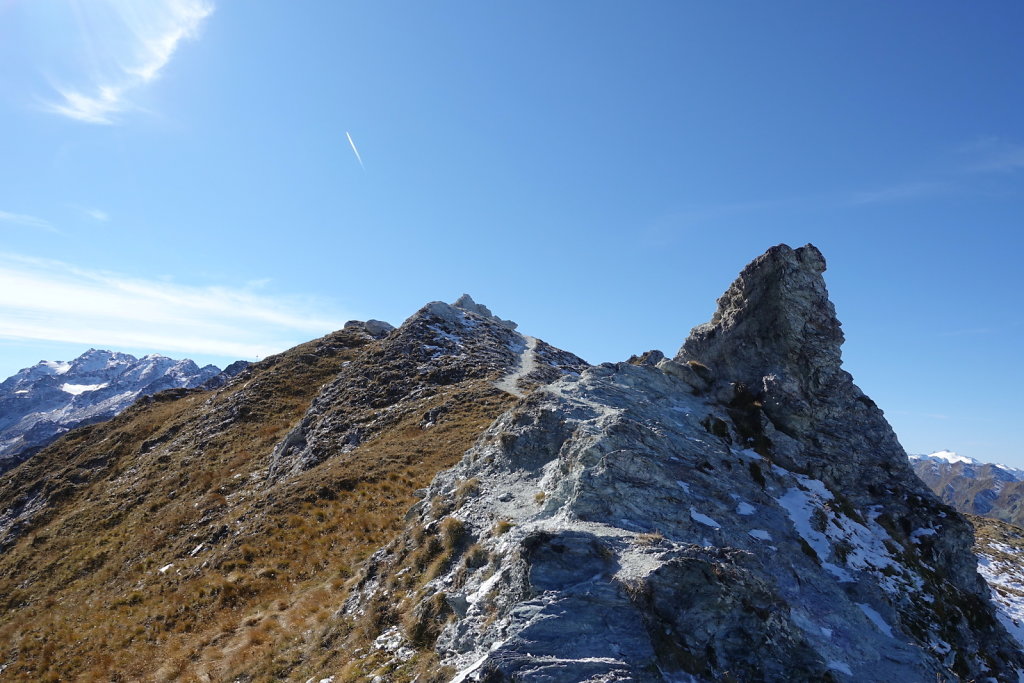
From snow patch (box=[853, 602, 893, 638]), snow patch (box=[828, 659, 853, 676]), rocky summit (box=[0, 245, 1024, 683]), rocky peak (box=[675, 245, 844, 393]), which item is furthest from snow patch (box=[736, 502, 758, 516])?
rocky peak (box=[675, 245, 844, 393])

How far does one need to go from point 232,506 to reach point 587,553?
3042cm

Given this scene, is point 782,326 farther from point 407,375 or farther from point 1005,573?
point 1005,573

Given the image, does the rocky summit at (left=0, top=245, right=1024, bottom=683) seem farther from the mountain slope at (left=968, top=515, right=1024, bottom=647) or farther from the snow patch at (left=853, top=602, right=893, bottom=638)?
the mountain slope at (left=968, top=515, right=1024, bottom=647)

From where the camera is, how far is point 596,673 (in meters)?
9.07

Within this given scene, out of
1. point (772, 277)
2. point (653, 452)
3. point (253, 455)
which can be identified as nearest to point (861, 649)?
point (653, 452)

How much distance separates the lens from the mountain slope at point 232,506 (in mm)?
18719

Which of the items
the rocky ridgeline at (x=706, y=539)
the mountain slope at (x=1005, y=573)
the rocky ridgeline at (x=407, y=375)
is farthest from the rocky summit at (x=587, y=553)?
the mountain slope at (x=1005, y=573)

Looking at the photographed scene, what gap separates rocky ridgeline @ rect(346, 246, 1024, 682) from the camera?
10.2 m

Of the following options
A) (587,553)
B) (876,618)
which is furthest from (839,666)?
(587,553)

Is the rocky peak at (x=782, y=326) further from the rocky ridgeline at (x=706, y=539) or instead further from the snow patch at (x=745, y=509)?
the snow patch at (x=745, y=509)

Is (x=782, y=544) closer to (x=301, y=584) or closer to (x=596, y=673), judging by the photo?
(x=596, y=673)

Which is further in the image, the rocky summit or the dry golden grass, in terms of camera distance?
the dry golden grass

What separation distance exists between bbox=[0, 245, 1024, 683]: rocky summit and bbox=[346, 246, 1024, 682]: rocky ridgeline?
0.07 m

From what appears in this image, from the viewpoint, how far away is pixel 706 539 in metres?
13.4
